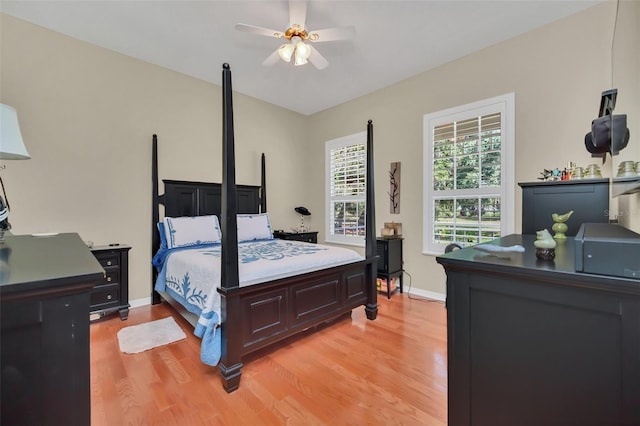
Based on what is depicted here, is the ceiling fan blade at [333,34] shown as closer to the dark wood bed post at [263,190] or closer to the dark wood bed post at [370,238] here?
the dark wood bed post at [370,238]

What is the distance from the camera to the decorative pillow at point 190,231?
10.4 feet

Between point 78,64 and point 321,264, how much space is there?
337 centimetres

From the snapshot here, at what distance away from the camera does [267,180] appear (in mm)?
4594

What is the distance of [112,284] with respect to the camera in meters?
2.81

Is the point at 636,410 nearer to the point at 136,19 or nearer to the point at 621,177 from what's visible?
the point at 621,177

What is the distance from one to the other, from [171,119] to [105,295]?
2.23m

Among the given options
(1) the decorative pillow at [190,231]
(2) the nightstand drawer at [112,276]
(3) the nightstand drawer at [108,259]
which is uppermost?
(1) the decorative pillow at [190,231]

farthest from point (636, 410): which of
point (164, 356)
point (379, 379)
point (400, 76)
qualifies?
point (400, 76)

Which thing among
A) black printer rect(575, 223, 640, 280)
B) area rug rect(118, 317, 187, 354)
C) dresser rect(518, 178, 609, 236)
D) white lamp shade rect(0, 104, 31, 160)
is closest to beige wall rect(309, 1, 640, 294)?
dresser rect(518, 178, 609, 236)

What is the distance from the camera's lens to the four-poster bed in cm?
182

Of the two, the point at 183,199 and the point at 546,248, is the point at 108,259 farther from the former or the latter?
the point at 546,248

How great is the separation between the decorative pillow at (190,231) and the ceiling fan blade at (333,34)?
2.41 m

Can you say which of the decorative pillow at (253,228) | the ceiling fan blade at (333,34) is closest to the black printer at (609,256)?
the ceiling fan blade at (333,34)

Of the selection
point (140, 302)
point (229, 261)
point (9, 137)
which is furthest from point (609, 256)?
point (140, 302)
